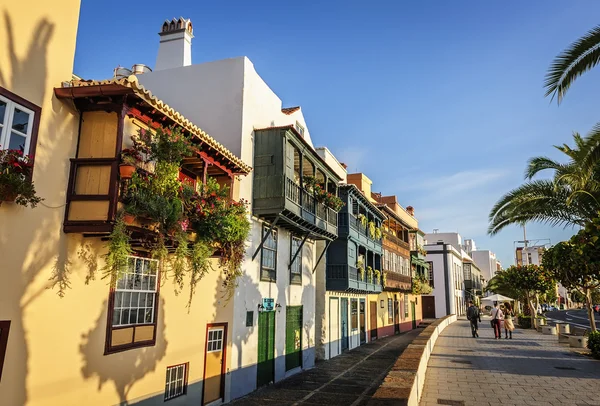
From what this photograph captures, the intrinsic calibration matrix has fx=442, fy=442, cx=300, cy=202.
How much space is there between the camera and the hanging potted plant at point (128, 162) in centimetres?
749

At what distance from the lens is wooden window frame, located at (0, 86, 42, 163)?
663 centimetres

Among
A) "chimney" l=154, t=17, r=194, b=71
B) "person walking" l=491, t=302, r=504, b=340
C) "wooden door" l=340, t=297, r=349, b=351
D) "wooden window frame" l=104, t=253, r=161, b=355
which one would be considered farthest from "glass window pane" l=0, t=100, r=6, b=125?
"person walking" l=491, t=302, r=504, b=340

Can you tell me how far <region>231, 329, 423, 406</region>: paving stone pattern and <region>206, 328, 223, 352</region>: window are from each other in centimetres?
165

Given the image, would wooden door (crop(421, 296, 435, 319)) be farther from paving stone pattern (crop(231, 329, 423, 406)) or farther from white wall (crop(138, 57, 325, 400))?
white wall (crop(138, 57, 325, 400))

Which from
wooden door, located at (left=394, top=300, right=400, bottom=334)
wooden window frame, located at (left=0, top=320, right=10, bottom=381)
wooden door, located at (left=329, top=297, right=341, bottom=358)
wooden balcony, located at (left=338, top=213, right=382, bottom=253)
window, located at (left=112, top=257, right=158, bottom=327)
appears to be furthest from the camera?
wooden door, located at (left=394, top=300, right=400, bottom=334)

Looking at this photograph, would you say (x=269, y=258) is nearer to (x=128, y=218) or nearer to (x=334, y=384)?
(x=334, y=384)

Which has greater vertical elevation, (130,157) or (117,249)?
(130,157)

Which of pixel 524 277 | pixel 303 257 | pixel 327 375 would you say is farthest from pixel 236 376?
pixel 524 277

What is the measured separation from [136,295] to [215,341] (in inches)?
146

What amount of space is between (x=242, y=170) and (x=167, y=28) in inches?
301

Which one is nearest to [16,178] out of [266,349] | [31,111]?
[31,111]

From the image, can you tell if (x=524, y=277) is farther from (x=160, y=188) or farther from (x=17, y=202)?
(x=17, y=202)

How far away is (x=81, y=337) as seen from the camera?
7723mm

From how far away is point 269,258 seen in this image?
50.9 feet
